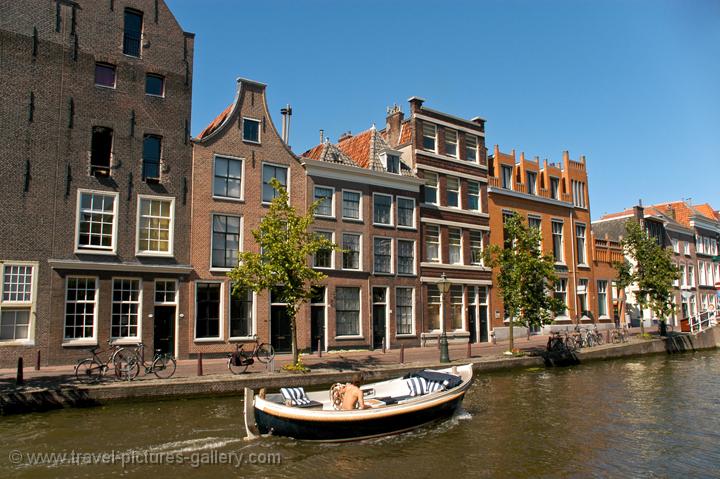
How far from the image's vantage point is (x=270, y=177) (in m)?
30.0

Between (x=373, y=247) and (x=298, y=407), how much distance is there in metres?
19.5

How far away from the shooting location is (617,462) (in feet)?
42.3

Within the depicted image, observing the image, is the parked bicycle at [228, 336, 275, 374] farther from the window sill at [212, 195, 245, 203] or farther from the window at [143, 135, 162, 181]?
the window at [143, 135, 162, 181]

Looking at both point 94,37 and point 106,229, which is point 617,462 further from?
point 94,37

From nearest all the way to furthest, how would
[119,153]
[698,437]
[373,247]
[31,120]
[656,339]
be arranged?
1. [698,437]
2. [31,120]
3. [119,153]
4. [373,247]
5. [656,339]

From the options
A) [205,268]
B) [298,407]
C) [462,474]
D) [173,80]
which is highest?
[173,80]

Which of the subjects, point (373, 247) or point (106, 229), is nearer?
point (106, 229)

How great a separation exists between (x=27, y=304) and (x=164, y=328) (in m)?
5.63

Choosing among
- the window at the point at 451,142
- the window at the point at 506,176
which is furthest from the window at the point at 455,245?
the window at the point at 506,176

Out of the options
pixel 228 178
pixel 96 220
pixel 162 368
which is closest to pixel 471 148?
pixel 228 178

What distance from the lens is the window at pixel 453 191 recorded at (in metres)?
38.0

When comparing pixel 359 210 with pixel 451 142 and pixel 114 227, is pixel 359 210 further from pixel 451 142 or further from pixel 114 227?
pixel 114 227

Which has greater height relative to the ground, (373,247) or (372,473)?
(373,247)

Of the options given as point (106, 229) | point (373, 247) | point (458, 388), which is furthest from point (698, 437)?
point (106, 229)
